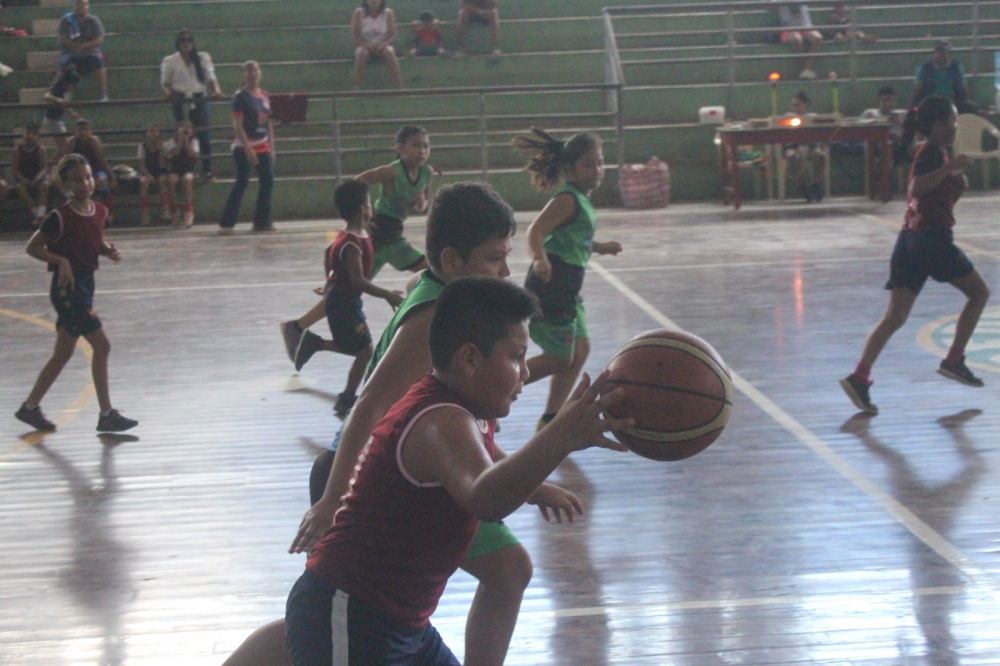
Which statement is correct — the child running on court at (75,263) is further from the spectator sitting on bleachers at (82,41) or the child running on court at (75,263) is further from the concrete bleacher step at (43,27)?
the concrete bleacher step at (43,27)

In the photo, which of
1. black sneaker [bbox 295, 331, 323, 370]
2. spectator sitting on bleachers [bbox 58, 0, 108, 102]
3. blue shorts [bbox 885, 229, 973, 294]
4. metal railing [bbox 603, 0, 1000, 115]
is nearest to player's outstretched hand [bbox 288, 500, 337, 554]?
blue shorts [bbox 885, 229, 973, 294]

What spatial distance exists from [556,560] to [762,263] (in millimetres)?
8117

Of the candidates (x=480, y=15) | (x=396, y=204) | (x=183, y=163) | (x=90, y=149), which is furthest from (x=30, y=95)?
(x=396, y=204)

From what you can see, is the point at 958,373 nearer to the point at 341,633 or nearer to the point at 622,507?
the point at 622,507

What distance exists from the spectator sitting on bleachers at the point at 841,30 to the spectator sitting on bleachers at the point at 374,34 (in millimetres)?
6884

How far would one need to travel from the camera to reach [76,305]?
6.75m

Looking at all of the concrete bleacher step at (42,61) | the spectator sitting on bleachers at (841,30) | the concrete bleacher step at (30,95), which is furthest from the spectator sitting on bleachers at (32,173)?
Answer: the spectator sitting on bleachers at (841,30)

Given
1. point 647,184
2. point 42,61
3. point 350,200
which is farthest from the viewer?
point 42,61

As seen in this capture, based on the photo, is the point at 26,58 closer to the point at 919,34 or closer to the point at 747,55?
the point at 747,55

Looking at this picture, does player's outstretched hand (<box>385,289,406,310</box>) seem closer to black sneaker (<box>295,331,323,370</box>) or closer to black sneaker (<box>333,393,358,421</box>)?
black sneaker (<box>333,393,358,421</box>)

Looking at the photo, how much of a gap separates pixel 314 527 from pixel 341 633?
0.36 metres

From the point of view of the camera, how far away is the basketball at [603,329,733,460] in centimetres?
255

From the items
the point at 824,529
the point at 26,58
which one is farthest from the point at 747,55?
the point at 824,529

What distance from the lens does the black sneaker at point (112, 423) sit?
6938 mm
